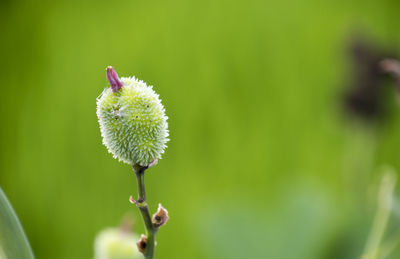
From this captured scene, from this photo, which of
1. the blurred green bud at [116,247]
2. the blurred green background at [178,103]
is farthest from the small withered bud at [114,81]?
the blurred green background at [178,103]

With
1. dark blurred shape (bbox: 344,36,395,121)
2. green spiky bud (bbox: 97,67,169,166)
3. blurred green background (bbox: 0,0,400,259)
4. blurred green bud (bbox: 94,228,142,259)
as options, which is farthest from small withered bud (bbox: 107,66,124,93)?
blurred green background (bbox: 0,0,400,259)

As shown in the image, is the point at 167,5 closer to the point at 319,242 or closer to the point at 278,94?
the point at 278,94

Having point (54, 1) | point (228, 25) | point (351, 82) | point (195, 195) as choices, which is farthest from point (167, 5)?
point (351, 82)

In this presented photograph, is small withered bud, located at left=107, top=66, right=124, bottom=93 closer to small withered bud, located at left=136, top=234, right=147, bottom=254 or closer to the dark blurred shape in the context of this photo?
small withered bud, located at left=136, top=234, right=147, bottom=254

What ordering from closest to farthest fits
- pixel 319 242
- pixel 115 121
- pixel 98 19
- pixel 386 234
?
pixel 115 121, pixel 386 234, pixel 319 242, pixel 98 19

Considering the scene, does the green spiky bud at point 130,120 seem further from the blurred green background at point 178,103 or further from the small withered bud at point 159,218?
the blurred green background at point 178,103

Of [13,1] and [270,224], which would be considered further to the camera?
[13,1]

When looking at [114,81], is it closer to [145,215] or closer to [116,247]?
[145,215]
